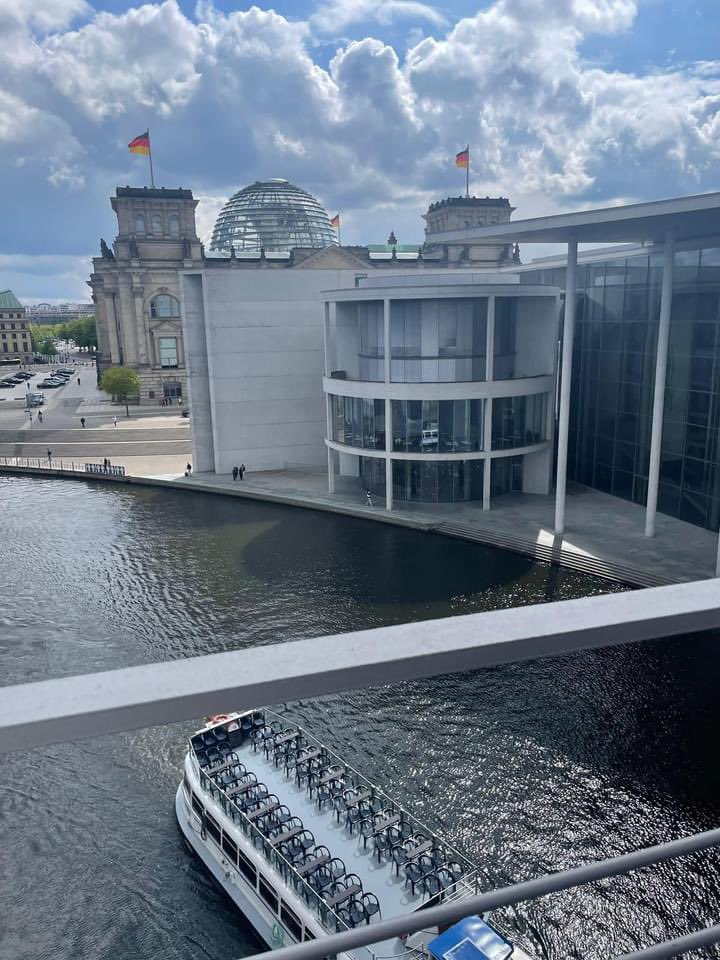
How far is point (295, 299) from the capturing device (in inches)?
1378

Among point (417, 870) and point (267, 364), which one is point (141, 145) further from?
point (417, 870)

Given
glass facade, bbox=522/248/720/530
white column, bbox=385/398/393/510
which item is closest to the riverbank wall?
white column, bbox=385/398/393/510

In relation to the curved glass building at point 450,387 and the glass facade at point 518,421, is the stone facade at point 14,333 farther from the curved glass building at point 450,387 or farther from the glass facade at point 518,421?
the glass facade at point 518,421

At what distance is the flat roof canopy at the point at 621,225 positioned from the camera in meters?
18.5

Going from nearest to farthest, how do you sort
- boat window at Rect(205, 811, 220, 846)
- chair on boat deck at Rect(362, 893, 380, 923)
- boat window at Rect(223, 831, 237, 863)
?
chair on boat deck at Rect(362, 893, 380, 923) → boat window at Rect(223, 831, 237, 863) → boat window at Rect(205, 811, 220, 846)

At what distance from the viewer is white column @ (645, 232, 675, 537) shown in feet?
71.1

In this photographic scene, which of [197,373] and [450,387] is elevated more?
[197,373]

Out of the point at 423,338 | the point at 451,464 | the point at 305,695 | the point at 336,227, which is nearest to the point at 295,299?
the point at 423,338

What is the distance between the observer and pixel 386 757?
522 inches

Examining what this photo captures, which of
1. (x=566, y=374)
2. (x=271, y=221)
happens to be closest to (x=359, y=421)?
(x=566, y=374)

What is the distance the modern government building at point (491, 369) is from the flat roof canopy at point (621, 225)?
0.19 ft

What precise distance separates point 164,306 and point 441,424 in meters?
42.6

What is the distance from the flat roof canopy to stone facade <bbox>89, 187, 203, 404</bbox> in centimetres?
4423

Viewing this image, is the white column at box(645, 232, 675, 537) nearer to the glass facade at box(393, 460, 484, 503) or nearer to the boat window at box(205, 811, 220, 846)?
the glass facade at box(393, 460, 484, 503)
